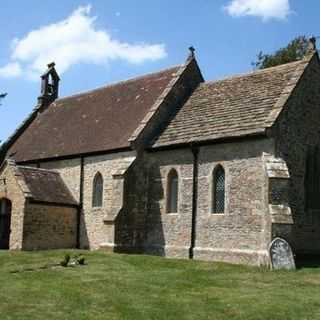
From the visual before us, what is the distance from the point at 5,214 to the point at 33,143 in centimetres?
725

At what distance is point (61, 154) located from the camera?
3497cm

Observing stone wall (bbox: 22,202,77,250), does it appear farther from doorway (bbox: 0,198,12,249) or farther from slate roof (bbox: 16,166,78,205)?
doorway (bbox: 0,198,12,249)

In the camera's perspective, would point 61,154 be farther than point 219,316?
Yes

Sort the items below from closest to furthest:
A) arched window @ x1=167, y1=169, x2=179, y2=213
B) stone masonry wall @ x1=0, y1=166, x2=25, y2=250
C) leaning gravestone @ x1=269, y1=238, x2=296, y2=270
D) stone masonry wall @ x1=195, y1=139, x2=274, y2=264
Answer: leaning gravestone @ x1=269, y1=238, x2=296, y2=270, stone masonry wall @ x1=195, y1=139, x2=274, y2=264, arched window @ x1=167, y1=169, x2=179, y2=213, stone masonry wall @ x1=0, y1=166, x2=25, y2=250

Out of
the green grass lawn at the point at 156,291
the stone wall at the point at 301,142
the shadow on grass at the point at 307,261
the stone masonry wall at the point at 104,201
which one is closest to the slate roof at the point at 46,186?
the stone masonry wall at the point at 104,201

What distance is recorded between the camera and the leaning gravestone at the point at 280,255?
23500 mm

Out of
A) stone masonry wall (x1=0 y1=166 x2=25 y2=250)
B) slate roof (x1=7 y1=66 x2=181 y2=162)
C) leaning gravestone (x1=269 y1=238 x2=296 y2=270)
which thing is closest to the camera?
leaning gravestone (x1=269 y1=238 x2=296 y2=270)

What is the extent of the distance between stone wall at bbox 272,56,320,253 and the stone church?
49 mm

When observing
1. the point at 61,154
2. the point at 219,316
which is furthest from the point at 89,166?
the point at 219,316

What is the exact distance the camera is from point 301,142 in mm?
27141

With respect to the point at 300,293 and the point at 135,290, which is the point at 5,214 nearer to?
the point at 135,290

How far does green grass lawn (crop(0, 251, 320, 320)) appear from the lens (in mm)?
15227

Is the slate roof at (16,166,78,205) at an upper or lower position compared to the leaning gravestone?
upper

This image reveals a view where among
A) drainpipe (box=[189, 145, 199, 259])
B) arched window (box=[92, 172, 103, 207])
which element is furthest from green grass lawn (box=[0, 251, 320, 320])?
arched window (box=[92, 172, 103, 207])
